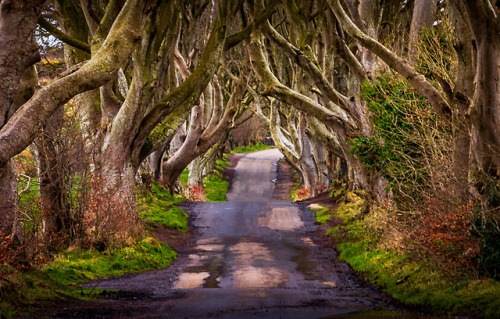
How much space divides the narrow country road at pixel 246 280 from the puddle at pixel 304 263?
0.02m

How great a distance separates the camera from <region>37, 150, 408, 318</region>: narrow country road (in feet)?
22.6

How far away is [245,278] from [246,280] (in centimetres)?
22

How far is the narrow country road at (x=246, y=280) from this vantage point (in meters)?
6.88

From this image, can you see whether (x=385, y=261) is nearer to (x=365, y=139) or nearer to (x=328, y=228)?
(x=365, y=139)

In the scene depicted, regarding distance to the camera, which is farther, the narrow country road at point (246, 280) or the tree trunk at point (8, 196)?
the tree trunk at point (8, 196)

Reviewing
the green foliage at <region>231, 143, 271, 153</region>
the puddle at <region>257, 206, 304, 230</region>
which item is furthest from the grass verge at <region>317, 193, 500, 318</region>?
the green foliage at <region>231, 143, 271, 153</region>

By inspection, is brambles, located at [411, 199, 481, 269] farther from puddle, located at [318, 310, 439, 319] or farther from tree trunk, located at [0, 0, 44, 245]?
tree trunk, located at [0, 0, 44, 245]

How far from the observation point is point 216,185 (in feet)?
132

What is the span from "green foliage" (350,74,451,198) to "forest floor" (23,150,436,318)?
2699 mm

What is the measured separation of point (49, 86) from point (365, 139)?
29.9ft

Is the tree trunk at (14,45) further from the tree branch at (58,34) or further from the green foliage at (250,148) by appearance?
the green foliage at (250,148)

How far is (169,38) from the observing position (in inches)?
621

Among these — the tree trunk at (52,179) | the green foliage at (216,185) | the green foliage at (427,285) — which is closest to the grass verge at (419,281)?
the green foliage at (427,285)

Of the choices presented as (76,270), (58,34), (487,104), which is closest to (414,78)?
(487,104)
